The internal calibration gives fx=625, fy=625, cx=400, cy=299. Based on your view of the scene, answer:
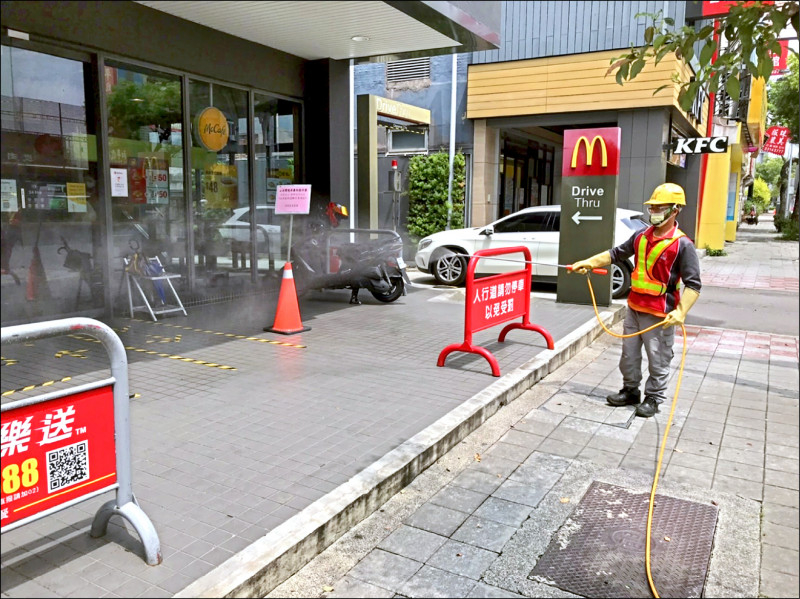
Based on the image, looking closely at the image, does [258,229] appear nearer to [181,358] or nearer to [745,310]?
[181,358]

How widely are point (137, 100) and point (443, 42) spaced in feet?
12.9

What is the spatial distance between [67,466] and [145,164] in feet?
20.5

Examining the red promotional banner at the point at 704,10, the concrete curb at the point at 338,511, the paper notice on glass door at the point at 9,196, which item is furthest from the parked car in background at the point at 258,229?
the red promotional banner at the point at 704,10

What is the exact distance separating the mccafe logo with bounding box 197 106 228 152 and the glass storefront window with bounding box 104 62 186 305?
1.23 ft

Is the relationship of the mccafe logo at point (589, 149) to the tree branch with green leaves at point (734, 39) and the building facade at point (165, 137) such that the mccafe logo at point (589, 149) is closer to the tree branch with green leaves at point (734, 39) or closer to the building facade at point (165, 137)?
the building facade at point (165, 137)

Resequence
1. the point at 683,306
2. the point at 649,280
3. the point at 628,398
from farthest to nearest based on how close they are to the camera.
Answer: the point at 628,398 → the point at 649,280 → the point at 683,306

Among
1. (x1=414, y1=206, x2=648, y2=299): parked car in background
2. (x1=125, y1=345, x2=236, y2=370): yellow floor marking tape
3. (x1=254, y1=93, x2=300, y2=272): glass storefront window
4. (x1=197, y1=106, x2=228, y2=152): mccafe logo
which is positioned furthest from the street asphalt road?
(x1=197, y1=106, x2=228, y2=152): mccafe logo

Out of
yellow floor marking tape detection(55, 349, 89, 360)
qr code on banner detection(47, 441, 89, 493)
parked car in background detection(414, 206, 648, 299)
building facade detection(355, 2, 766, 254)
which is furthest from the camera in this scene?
building facade detection(355, 2, 766, 254)

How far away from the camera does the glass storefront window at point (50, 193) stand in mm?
6699

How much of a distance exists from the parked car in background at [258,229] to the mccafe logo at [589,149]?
477 centimetres

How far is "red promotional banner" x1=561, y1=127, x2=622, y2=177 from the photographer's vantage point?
354 inches

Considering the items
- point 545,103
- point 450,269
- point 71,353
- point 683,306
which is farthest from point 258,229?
point 545,103

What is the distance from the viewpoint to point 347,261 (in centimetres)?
944

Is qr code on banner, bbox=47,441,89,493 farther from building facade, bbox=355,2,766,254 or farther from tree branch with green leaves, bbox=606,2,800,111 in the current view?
building facade, bbox=355,2,766,254
